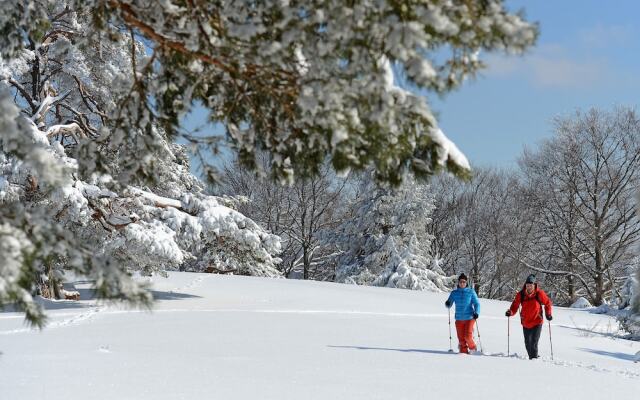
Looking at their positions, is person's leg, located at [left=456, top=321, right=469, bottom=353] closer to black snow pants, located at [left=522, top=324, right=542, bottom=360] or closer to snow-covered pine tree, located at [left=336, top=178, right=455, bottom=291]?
black snow pants, located at [left=522, top=324, right=542, bottom=360]

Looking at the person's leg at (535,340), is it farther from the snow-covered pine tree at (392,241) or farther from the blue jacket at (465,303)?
the snow-covered pine tree at (392,241)

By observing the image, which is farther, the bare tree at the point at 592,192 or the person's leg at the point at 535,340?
the bare tree at the point at 592,192

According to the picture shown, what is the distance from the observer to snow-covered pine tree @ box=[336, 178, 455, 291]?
30.8 meters

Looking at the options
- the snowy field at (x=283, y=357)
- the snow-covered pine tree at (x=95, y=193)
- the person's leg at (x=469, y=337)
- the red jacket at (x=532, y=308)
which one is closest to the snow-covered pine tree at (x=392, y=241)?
the snow-covered pine tree at (x=95, y=193)

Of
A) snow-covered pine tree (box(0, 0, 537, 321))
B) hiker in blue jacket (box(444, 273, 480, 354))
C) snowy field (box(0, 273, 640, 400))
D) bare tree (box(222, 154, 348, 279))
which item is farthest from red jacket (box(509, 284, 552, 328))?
bare tree (box(222, 154, 348, 279))

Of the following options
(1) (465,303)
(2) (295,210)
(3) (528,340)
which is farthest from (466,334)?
(2) (295,210)

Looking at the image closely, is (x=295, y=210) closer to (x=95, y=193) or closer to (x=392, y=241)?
(x=392, y=241)

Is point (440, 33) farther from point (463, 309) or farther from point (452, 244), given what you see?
point (452, 244)

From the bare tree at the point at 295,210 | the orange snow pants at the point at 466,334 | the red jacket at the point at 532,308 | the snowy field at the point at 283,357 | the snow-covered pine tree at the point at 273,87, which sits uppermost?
the bare tree at the point at 295,210

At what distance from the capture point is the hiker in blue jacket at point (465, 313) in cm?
1154

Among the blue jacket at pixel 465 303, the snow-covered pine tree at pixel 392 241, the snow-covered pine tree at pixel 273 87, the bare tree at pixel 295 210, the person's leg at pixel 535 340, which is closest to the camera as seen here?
the snow-covered pine tree at pixel 273 87

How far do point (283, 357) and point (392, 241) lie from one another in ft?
72.7

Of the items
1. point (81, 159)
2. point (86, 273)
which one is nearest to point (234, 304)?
point (81, 159)

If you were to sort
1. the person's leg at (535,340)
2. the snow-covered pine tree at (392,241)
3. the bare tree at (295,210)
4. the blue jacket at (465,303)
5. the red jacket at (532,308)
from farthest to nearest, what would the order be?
the bare tree at (295,210) < the snow-covered pine tree at (392,241) < the blue jacket at (465,303) < the red jacket at (532,308) < the person's leg at (535,340)
